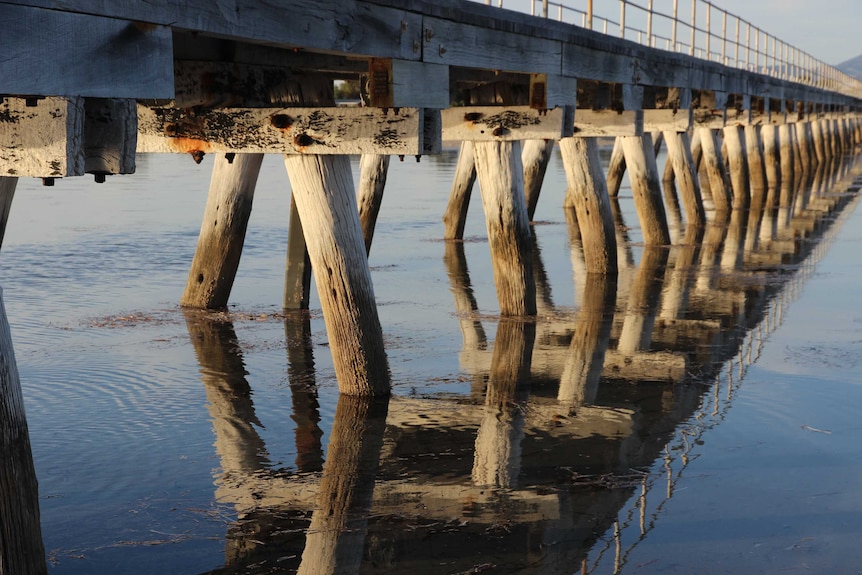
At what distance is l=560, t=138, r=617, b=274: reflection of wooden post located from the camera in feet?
36.6

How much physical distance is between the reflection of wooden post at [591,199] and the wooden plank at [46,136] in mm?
7196

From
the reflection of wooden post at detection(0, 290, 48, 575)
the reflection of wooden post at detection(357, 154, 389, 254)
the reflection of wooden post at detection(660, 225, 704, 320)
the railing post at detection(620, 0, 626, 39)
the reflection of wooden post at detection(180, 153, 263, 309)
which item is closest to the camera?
the reflection of wooden post at detection(0, 290, 48, 575)

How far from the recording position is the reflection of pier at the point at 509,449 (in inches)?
180

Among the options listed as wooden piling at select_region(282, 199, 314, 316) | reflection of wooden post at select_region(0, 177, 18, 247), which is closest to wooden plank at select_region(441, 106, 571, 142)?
wooden piling at select_region(282, 199, 314, 316)

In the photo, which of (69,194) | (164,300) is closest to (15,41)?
(164,300)

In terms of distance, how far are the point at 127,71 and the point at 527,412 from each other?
10.3 feet

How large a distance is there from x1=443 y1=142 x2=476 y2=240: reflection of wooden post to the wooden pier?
1973mm

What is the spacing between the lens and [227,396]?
709 centimetres

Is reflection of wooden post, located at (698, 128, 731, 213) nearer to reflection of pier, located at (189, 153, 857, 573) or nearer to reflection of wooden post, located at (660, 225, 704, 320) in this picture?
reflection of wooden post, located at (660, 225, 704, 320)

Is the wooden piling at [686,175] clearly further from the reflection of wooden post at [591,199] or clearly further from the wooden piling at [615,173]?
the wooden piling at [615,173]

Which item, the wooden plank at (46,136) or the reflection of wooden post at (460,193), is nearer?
the wooden plank at (46,136)

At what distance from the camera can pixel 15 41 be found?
3.87 metres

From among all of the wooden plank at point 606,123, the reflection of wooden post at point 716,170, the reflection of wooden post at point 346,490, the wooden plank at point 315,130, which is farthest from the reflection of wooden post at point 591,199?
the reflection of wooden post at point 716,170

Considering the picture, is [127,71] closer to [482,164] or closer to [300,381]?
[300,381]
